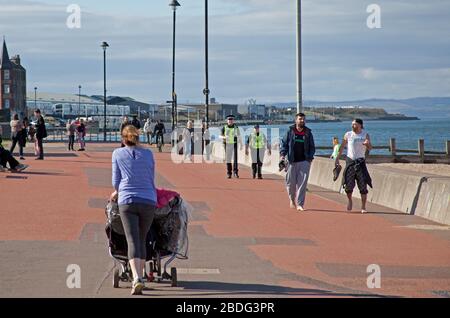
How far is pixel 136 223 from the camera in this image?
11141 millimetres

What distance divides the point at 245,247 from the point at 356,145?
5481mm

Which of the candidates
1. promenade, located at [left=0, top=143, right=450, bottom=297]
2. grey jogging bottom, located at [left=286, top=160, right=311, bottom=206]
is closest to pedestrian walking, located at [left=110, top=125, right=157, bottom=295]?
promenade, located at [left=0, top=143, right=450, bottom=297]

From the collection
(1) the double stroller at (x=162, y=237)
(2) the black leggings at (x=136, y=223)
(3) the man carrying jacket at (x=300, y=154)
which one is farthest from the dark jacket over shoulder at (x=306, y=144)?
(2) the black leggings at (x=136, y=223)

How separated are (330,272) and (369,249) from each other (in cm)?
232

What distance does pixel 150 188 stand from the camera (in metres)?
11.2

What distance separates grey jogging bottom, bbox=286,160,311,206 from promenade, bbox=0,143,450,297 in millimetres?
413

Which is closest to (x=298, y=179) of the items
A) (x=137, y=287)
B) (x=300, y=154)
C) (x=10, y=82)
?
(x=300, y=154)

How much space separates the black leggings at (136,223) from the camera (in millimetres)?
11117

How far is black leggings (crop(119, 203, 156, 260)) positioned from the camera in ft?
36.5

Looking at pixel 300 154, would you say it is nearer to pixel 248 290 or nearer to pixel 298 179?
pixel 298 179

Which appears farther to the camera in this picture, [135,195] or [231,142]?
[231,142]

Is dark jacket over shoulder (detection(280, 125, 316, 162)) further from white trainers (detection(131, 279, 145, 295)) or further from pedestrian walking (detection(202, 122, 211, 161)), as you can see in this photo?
pedestrian walking (detection(202, 122, 211, 161))
